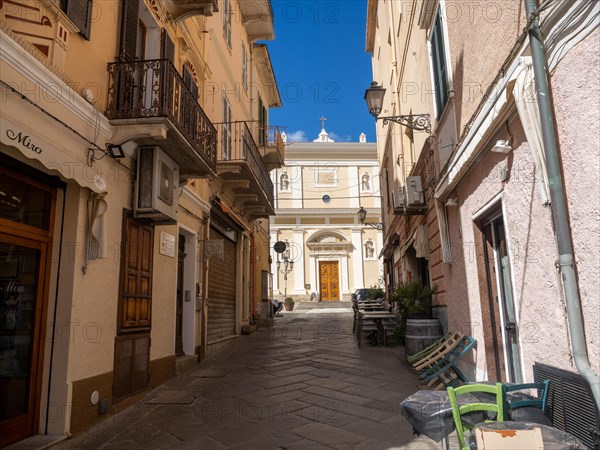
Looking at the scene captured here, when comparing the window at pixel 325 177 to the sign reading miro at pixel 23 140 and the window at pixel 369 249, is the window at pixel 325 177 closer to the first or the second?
the window at pixel 369 249

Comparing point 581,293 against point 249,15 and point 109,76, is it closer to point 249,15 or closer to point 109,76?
point 109,76

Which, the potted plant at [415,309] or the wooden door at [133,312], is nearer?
the wooden door at [133,312]

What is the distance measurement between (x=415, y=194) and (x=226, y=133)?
4328mm

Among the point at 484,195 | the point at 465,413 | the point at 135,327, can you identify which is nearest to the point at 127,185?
the point at 135,327

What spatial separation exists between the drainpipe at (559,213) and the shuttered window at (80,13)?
3889mm

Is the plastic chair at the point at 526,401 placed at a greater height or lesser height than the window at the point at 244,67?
lesser

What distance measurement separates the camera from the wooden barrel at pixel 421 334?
6852mm

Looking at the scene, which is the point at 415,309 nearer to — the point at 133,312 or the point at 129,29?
the point at 133,312

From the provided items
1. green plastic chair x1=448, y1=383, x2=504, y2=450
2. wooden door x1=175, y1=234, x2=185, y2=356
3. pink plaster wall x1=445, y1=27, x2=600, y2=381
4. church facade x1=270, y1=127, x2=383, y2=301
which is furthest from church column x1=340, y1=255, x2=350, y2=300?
green plastic chair x1=448, y1=383, x2=504, y2=450

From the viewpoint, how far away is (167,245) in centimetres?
639

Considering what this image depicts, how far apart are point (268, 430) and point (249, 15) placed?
472 inches

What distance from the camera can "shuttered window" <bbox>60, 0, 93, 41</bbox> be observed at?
13.7ft

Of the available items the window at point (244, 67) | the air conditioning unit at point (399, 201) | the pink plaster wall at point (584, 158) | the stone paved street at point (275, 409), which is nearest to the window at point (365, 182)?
the window at point (244, 67)

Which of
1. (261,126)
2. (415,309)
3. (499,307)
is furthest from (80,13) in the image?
(261,126)
